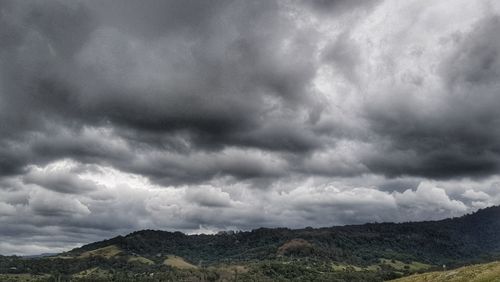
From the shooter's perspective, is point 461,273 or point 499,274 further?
point 461,273

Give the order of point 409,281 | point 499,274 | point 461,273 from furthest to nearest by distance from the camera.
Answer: point 409,281 → point 461,273 → point 499,274

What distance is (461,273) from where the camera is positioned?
252ft

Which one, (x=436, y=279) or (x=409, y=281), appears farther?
(x=409, y=281)

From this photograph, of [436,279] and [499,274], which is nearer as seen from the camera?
[499,274]

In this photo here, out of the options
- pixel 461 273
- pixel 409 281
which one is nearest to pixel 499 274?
pixel 461 273

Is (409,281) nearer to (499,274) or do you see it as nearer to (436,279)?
(436,279)

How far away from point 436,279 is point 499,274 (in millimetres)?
16023

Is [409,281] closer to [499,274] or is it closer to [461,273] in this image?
[461,273]

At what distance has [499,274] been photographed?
65062mm

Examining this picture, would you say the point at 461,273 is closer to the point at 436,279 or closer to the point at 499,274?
the point at 436,279

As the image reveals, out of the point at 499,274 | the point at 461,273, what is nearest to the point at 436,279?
the point at 461,273

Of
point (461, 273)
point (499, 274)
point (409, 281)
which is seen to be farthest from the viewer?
point (409, 281)

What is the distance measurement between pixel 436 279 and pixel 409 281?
9.20 meters

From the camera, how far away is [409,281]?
88.4 meters
